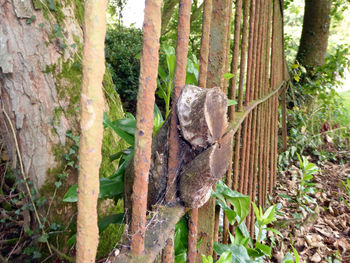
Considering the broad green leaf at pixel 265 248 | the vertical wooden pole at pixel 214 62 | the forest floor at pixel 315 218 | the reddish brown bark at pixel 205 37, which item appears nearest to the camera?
the reddish brown bark at pixel 205 37

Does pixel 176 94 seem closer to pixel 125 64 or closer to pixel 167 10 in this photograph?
pixel 125 64

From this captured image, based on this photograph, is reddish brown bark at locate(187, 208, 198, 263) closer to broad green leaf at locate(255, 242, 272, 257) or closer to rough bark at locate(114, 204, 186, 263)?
rough bark at locate(114, 204, 186, 263)

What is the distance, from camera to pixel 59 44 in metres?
2.01

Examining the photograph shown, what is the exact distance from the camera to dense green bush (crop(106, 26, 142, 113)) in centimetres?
531

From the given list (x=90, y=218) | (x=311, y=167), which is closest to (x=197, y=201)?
(x=90, y=218)

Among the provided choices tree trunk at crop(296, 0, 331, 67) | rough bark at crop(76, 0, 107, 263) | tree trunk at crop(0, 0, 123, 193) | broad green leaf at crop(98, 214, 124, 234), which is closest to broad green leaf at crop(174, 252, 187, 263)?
broad green leaf at crop(98, 214, 124, 234)

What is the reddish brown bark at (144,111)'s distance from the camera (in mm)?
642

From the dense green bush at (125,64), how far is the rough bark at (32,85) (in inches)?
120

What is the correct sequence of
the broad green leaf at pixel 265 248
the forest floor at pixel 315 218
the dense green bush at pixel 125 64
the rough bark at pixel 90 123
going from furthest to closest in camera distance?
the dense green bush at pixel 125 64
the forest floor at pixel 315 218
the broad green leaf at pixel 265 248
the rough bark at pixel 90 123

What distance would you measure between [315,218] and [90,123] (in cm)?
289

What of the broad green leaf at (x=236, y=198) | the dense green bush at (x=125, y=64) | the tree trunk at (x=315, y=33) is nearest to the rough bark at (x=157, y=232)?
the broad green leaf at (x=236, y=198)

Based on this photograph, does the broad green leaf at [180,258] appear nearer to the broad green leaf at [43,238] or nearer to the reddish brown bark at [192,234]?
the reddish brown bark at [192,234]

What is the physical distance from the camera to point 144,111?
2.14ft

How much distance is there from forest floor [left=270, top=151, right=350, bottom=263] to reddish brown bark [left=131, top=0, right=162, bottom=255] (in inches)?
73.7
